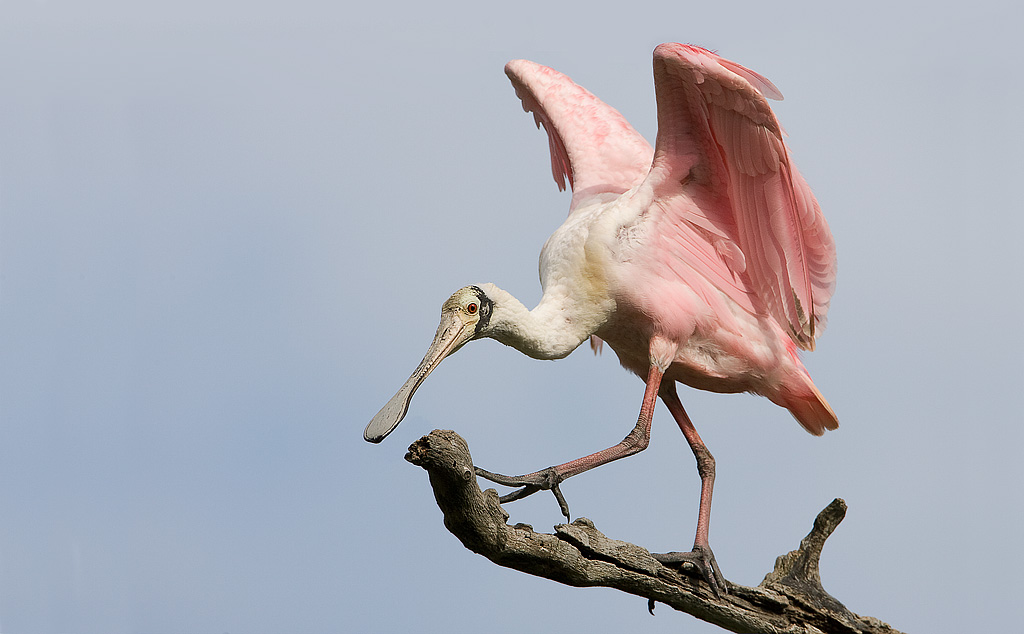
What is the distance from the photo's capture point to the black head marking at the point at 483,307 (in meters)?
6.21

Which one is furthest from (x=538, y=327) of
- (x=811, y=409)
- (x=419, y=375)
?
(x=811, y=409)

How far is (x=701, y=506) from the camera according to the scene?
6539mm

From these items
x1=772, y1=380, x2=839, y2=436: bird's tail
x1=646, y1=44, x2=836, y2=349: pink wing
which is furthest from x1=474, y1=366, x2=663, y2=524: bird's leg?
x1=772, y1=380, x2=839, y2=436: bird's tail

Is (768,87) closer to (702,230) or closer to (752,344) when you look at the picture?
(702,230)

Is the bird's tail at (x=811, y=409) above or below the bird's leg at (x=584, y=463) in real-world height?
above

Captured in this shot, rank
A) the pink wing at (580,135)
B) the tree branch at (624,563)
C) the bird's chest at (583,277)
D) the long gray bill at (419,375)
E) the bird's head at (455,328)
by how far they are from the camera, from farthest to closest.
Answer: the pink wing at (580,135) < the bird's chest at (583,277) < the bird's head at (455,328) < the long gray bill at (419,375) < the tree branch at (624,563)

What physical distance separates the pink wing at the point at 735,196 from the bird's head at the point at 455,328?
3.54 feet

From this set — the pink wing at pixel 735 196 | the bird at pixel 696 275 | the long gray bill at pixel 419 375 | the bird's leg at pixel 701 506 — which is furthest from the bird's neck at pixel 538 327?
the bird's leg at pixel 701 506

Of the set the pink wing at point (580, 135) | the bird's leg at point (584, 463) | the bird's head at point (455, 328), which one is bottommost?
the bird's leg at point (584, 463)

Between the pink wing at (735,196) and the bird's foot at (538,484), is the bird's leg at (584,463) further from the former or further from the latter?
the pink wing at (735,196)

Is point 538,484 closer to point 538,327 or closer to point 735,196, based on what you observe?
point 538,327

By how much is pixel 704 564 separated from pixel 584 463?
77cm

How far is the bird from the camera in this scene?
621cm


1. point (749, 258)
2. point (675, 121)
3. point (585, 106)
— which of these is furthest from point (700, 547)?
point (585, 106)
